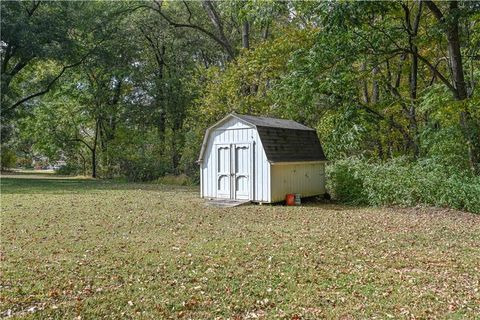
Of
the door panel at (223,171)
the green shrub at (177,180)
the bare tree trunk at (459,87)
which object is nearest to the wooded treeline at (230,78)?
the bare tree trunk at (459,87)

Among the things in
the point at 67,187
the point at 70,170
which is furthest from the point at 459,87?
A: the point at 70,170

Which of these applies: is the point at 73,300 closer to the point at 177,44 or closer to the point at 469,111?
the point at 469,111

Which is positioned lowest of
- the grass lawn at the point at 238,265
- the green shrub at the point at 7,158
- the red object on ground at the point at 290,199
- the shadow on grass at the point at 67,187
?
the grass lawn at the point at 238,265

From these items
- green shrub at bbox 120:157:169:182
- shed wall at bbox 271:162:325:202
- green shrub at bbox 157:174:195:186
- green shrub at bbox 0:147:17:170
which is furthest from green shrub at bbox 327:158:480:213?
green shrub at bbox 0:147:17:170

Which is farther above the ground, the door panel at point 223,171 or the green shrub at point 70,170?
the green shrub at point 70,170

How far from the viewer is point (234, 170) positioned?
1267 cm

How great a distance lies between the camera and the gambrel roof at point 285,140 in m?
12.1

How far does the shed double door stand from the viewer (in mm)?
12398

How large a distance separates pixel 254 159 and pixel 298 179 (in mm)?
1721

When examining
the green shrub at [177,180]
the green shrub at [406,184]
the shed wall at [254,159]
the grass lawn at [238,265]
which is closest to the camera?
the grass lawn at [238,265]

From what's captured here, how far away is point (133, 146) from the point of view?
24.1 m

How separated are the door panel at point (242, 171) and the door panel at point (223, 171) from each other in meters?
0.27

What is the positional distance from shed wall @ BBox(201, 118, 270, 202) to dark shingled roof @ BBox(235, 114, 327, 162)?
24cm

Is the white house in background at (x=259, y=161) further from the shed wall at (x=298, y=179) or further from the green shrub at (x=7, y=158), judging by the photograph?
the green shrub at (x=7, y=158)
